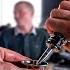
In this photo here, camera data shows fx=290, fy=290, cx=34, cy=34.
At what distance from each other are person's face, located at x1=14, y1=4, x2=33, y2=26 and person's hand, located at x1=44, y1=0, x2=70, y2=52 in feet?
7.16

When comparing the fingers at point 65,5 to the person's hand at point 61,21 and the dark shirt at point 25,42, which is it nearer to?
the person's hand at point 61,21

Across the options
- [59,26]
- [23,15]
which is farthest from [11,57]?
[23,15]

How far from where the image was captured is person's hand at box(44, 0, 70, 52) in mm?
522

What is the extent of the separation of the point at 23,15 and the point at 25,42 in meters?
0.39

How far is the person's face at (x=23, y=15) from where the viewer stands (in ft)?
9.00

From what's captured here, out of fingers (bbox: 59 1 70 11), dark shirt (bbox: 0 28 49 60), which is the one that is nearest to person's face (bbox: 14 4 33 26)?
dark shirt (bbox: 0 28 49 60)

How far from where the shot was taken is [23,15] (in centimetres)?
276

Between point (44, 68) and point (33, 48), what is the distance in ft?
6.18

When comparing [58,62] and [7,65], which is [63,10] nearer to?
[7,65]

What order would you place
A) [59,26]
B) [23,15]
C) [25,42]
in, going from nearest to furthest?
1. [59,26]
2. [25,42]
3. [23,15]

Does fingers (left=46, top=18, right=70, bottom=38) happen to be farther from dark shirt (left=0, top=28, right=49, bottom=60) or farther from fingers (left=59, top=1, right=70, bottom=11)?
dark shirt (left=0, top=28, right=49, bottom=60)

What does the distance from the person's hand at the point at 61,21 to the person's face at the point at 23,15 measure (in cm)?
218

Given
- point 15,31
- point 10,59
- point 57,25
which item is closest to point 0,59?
point 10,59

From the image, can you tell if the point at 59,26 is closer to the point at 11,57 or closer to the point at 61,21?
the point at 61,21
